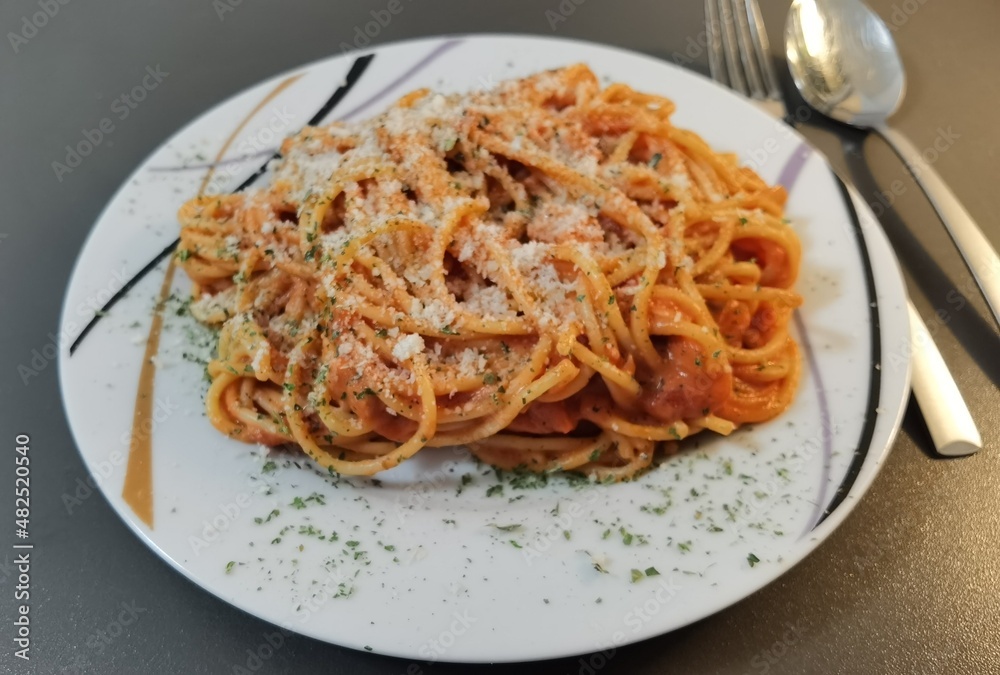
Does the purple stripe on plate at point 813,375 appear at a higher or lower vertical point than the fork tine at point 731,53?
lower

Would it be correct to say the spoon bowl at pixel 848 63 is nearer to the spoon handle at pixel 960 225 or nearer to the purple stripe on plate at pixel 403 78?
the spoon handle at pixel 960 225

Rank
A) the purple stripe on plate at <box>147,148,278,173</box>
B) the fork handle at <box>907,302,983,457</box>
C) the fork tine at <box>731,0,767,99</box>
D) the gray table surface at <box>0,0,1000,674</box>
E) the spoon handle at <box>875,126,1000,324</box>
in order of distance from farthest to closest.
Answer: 1. the fork tine at <box>731,0,767,99</box>
2. the purple stripe on plate at <box>147,148,278,173</box>
3. the spoon handle at <box>875,126,1000,324</box>
4. the fork handle at <box>907,302,983,457</box>
5. the gray table surface at <box>0,0,1000,674</box>

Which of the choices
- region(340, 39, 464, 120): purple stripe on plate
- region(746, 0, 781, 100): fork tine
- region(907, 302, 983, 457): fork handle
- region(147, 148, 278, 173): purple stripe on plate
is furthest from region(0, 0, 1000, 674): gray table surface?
region(340, 39, 464, 120): purple stripe on plate

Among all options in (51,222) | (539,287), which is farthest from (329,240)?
(51,222)

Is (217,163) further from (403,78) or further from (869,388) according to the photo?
(869,388)

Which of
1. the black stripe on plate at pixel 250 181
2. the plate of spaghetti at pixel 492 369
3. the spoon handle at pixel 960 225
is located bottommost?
the spoon handle at pixel 960 225

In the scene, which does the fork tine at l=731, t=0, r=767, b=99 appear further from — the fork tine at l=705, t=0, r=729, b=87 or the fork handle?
the fork handle

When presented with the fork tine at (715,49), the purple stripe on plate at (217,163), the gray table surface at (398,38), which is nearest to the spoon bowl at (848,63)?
the gray table surface at (398,38)

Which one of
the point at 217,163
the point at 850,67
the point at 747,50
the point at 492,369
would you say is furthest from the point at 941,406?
the point at 217,163
